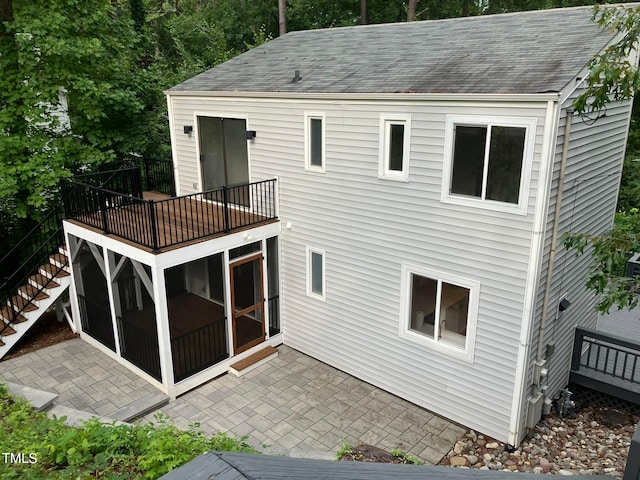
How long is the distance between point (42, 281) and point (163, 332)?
410cm

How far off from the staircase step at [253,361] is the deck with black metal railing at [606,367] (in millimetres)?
5887

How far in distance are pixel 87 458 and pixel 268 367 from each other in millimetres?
5751

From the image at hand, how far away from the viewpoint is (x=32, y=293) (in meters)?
10.3

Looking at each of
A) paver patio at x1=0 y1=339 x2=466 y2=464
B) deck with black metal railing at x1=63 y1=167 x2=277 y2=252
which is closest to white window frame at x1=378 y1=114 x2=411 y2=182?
deck with black metal railing at x1=63 y1=167 x2=277 y2=252

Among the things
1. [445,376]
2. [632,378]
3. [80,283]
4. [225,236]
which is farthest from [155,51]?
[632,378]

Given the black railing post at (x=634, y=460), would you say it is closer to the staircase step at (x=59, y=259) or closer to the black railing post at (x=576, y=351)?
the black railing post at (x=576, y=351)

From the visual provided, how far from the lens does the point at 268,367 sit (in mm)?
9719

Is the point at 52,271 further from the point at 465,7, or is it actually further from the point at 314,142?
the point at 465,7

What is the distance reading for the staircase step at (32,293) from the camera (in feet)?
33.4

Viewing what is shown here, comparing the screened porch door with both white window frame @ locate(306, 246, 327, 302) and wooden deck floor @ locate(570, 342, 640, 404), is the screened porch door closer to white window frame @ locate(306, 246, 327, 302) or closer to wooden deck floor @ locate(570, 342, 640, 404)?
white window frame @ locate(306, 246, 327, 302)

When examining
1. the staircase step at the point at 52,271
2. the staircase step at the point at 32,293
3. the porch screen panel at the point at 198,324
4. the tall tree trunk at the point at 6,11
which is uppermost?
the tall tree trunk at the point at 6,11

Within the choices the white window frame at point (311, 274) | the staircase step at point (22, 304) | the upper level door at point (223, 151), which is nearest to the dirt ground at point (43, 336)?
the staircase step at point (22, 304)

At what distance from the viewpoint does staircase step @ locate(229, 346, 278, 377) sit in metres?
9.46

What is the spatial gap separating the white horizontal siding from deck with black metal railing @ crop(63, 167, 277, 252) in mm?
511
